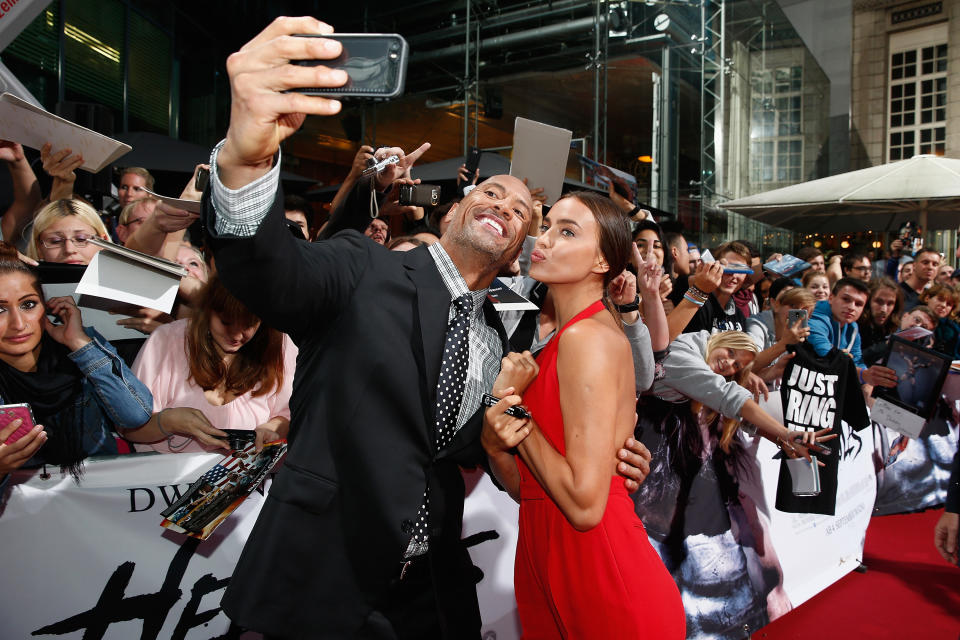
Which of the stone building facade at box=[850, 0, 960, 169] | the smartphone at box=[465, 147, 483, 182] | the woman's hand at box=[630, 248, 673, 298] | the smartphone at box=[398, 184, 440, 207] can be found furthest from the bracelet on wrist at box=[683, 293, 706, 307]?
the stone building facade at box=[850, 0, 960, 169]

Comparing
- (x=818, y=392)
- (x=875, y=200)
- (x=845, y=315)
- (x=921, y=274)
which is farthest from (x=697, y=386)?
(x=875, y=200)

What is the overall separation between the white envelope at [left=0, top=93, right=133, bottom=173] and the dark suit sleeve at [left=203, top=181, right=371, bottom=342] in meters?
1.69

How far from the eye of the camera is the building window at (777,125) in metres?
14.9

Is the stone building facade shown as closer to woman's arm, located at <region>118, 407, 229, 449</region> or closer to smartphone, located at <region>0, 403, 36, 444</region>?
woman's arm, located at <region>118, 407, 229, 449</region>

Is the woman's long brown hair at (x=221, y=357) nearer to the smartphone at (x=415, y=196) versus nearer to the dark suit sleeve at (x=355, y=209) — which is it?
the dark suit sleeve at (x=355, y=209)

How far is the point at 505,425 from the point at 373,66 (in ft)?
3.18

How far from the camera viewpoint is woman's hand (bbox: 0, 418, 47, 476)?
1981 millimetres

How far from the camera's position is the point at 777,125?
15.4 metres

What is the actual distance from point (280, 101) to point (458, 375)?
0.89m

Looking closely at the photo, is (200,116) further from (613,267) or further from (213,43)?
(613,267)

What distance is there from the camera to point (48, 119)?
282 cm

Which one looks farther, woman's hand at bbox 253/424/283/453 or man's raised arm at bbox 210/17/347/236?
woman's hand at bbox 253/424/283/453

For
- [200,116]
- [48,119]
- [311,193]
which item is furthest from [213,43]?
[48,119]

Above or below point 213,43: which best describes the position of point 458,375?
below
